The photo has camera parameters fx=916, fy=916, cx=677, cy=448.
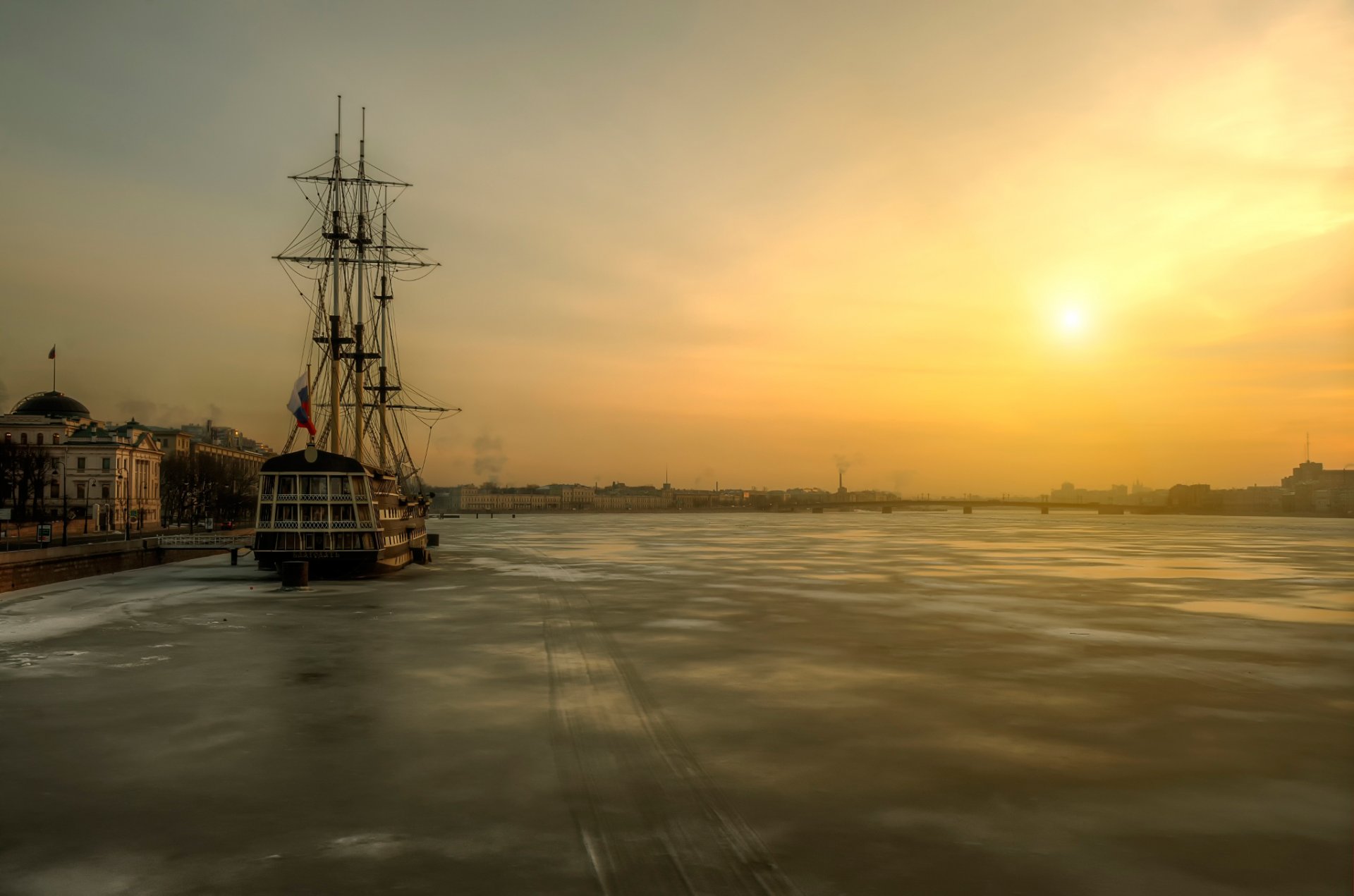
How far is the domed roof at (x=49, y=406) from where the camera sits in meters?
154

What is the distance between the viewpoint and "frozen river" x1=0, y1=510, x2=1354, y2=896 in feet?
35.1

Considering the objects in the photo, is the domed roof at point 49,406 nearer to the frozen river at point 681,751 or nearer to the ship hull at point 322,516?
the ship hull at point 322,516

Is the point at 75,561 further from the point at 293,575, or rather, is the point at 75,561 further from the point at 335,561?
the point at 293,575

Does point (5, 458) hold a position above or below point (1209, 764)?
above

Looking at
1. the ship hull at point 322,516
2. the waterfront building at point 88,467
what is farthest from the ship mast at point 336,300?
the waterfront building at point 88,467

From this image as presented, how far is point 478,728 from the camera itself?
1730 centimetres

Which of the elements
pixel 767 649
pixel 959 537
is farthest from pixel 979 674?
pixel 959 537

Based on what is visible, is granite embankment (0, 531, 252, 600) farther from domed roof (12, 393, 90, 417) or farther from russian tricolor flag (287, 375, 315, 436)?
domed roof (12, 393, 90, 417)

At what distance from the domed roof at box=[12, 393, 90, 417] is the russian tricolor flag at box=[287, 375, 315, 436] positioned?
421 ft

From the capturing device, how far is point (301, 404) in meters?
52.0

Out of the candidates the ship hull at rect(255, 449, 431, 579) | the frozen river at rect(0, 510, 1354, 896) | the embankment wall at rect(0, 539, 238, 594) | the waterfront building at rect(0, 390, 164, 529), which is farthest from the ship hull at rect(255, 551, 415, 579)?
the waterfront building at rect(0, 390, 164, 529)

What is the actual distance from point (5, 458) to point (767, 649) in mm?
110209

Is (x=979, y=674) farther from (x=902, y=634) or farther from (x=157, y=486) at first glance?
(x=157, y=486)

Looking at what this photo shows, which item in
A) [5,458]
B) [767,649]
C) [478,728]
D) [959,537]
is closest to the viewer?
[478,728]
